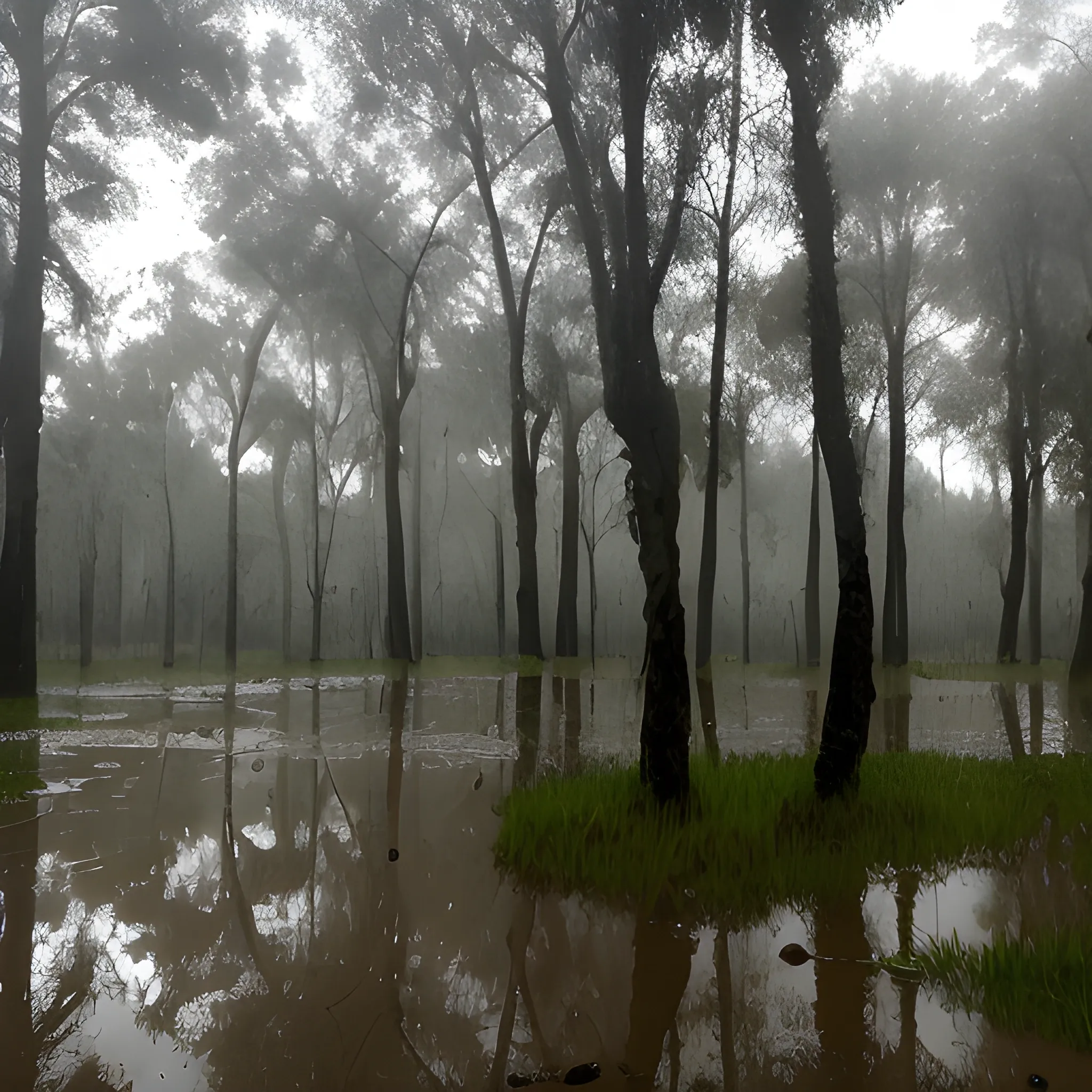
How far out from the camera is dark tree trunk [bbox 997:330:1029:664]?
620cm

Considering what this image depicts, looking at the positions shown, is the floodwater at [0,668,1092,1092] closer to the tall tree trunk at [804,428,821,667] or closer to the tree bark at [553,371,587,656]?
the tall tree trunk at [804,428,821,667]

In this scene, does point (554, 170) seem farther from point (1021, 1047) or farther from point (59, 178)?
point (1021, 1047)

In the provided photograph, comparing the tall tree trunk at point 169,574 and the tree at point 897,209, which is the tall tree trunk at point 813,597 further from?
the tall tree trunk at point 169,574

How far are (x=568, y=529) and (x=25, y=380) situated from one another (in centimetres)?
541

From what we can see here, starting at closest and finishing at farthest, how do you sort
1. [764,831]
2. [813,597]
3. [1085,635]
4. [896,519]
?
[764,831] → [1085,635] → [896,519] → [813,597]

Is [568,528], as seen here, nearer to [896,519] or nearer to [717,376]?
[717,376]

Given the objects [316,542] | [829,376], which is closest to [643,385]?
[829,376]

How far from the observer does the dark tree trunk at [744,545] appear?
6770 millimetres

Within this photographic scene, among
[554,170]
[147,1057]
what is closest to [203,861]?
[147,1057]

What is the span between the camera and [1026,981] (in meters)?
1.77

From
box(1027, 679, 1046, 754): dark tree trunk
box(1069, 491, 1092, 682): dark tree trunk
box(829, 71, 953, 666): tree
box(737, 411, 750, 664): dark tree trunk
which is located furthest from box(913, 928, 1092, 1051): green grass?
box(737, 411, 750, 664): dark tree trunk

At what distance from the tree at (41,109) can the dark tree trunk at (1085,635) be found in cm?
846

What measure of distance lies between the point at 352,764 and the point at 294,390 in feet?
25.1

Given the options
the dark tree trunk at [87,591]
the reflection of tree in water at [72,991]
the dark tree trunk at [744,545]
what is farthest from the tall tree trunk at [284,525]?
the reflection of tree in water at [72,991]
